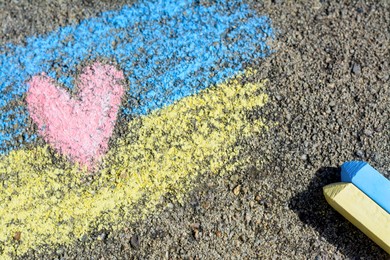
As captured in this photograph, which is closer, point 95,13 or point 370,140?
point 370,140

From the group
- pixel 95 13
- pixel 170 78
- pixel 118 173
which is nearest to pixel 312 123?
pixel 170 78

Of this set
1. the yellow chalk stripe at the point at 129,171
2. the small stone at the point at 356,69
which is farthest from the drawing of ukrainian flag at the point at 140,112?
the small stone at the point at 356,69

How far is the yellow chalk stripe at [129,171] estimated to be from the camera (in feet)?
6.52

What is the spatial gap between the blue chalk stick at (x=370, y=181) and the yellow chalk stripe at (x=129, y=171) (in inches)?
15.4

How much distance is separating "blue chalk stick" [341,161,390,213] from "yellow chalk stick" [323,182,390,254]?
2 centimetres

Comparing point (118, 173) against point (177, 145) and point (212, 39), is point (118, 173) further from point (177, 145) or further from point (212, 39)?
point (212, 39)

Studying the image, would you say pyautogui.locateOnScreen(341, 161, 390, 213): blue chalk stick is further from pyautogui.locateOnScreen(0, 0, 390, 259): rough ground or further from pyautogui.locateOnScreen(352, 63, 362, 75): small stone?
pyautogui.locateOnScreen(352, 63, 362, 75): small stone

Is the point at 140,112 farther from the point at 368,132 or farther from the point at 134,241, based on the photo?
the point at 368,132

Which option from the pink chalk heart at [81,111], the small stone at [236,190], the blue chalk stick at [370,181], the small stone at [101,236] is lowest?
the small stone at [101,236]

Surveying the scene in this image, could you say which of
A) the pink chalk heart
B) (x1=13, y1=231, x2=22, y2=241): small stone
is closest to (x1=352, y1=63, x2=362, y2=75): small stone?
the pink chalk heart

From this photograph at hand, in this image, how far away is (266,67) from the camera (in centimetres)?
221

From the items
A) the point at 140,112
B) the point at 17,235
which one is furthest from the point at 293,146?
the point at 17,235

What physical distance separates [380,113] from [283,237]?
644 mm

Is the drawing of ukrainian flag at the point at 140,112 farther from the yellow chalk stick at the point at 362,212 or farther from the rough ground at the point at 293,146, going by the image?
the yellow chalk stick at the point at 362,212
